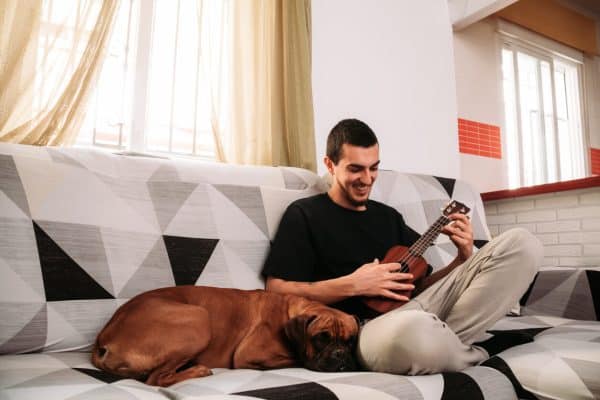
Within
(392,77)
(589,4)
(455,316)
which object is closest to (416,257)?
(455,316)

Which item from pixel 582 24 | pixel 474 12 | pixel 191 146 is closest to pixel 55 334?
pixel 191 146

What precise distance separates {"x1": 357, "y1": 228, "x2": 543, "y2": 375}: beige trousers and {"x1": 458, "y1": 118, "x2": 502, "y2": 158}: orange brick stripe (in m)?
2.75

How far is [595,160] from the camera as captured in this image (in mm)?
5203

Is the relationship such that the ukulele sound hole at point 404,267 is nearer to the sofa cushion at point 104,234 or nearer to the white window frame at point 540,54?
the sofa cushion at point 104,234

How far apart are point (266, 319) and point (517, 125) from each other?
402 cm

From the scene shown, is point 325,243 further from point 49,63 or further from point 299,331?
point 49,63

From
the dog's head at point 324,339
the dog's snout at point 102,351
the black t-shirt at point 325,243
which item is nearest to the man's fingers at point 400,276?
the black t-shirt at point 325,243

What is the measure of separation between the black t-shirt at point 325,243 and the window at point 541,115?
123 inches

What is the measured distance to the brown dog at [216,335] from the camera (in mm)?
1116

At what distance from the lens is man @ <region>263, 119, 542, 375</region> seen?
1109mm

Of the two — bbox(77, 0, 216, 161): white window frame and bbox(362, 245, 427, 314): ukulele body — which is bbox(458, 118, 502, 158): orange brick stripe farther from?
bbox(362, 245, 427, 314): ukulele body

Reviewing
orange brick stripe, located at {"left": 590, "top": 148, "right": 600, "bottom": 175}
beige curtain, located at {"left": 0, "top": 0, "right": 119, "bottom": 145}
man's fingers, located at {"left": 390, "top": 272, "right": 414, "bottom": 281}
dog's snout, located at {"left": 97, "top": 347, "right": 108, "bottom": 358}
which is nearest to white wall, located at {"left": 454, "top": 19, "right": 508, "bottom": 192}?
orange brick stripe, located at {"left": 590, "top": 148, "right": 600, "bottom": 175}

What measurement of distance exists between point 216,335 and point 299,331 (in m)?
0.23

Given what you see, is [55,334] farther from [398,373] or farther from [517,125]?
[517,125]
